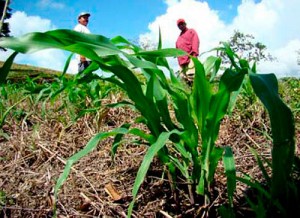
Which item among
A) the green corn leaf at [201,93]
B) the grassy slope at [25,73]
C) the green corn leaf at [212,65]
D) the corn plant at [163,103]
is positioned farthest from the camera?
the grassy slope at [25,73]

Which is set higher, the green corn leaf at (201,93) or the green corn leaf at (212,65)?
the green corn leaf at (212,65)

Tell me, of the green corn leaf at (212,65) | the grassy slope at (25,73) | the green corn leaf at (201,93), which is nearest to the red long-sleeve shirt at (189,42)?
the grassy slope at (25,73)

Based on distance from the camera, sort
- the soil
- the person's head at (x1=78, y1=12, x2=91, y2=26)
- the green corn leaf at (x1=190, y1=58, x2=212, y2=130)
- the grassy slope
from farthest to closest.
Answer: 1. the person's head at (x1=78, y1=12, x2=91, y2=26)
2. the grassy slope
3. the soil
4. the green corn leaf at (x1=190, y1=58, x2=212, y2=130)

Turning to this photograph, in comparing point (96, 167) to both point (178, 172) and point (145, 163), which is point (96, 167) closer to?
point (178, 172)

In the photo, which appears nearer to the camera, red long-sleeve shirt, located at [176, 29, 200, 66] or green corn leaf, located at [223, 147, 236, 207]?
green corn leaf, located at [223, 147, 236, 207]

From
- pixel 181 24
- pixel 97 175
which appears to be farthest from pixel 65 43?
pixel 181 24

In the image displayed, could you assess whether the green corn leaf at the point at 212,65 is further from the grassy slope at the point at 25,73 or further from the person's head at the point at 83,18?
the person's head at the point at 83,18

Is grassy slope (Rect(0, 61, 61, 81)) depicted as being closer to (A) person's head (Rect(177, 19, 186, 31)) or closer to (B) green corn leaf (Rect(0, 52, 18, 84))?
(B) green corn leaf (Rect(0, 52, 18, 84))

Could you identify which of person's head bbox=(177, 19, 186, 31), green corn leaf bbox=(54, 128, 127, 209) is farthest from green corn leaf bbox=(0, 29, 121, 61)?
person's head bbox=(177, 19, 186, 31)

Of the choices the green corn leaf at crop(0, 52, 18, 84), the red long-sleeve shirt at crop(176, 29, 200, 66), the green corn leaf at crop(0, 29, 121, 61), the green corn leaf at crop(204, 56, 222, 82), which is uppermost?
the red long-sleeve shirt at crop(176, 29, 200, 66)

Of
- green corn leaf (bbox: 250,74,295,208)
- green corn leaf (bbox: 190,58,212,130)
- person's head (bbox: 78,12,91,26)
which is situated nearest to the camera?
green corn leaf (bbox: 250,74,295,208)

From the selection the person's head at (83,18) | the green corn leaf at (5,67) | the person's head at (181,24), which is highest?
the person's head at (181,24)

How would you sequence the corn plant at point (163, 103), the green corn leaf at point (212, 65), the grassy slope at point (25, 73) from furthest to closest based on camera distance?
the grassy slope at point (25, 73) < the green corn leaf at point (212, 65) < the corn plant at point (163, 103)

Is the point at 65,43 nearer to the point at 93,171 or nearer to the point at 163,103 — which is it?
the point at 163,103
